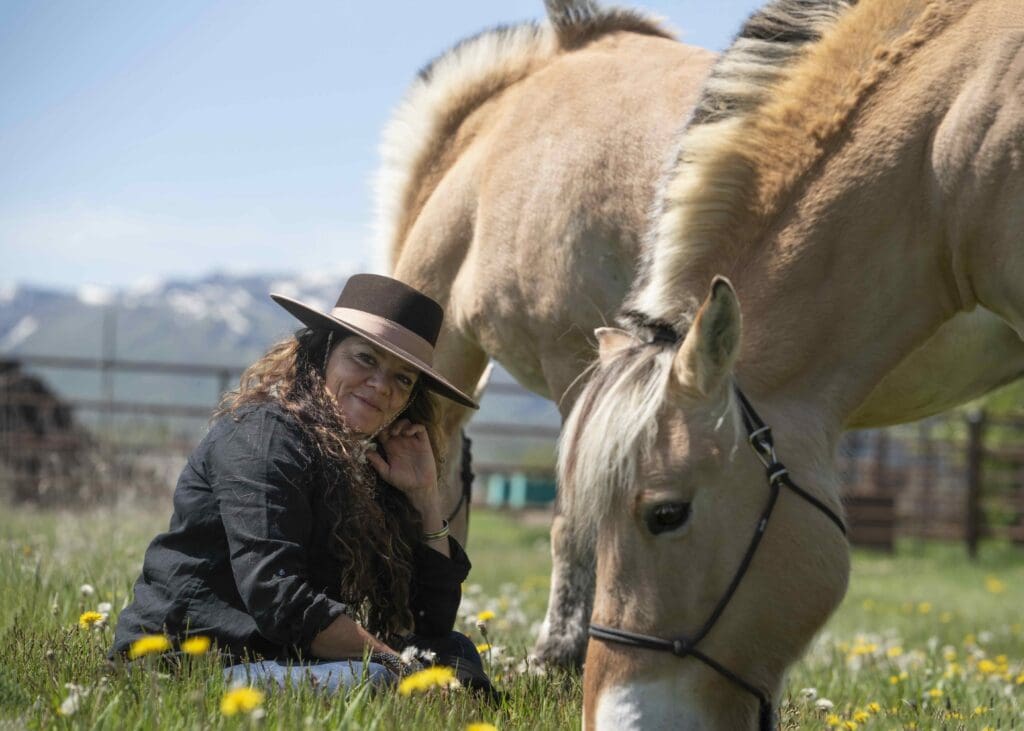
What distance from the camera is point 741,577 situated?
290 centimetres

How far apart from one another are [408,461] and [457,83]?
2.45m

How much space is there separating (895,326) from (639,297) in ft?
2.43

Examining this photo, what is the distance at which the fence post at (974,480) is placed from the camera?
54.4 ft

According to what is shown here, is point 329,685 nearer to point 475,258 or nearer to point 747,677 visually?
point 747,677

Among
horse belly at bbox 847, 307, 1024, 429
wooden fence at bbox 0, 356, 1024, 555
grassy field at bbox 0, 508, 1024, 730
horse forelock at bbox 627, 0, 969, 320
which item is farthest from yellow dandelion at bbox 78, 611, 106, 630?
wooden fence at bbox 0, 356, 1024, 555

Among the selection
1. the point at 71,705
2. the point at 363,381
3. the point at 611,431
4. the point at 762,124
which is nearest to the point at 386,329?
the point at 363,381

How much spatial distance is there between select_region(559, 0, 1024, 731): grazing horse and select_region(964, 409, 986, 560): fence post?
14.5 metres

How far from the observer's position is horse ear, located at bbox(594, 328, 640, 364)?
306 cm

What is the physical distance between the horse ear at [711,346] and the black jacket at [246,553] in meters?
1.16

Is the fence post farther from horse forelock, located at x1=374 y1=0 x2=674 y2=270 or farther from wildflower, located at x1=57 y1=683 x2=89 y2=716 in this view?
wildflower, located at x1=57 y1=683 x2=89 y2=716

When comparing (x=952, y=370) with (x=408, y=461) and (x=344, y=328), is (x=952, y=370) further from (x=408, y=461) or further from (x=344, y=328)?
(x=344, y=328)

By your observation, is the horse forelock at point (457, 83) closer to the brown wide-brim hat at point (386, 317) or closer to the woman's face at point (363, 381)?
the brown wide-brim hat at point (386, 317)

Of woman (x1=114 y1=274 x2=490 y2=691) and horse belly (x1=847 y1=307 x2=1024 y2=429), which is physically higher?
horse belly (x1=847 y1=307 x2=1024 y2=429)

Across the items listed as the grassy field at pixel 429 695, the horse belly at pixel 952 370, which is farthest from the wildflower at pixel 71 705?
the horse belly at pixel 952 370
